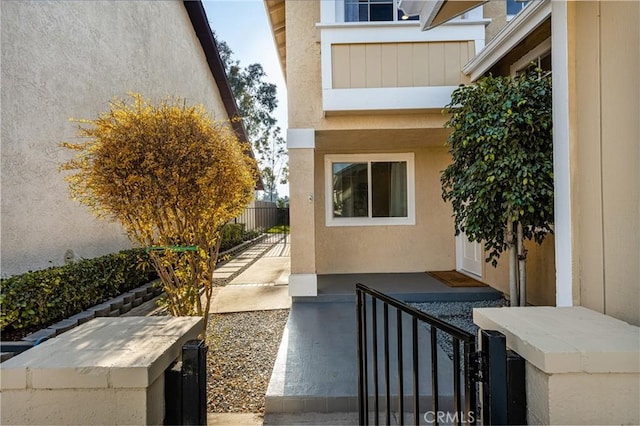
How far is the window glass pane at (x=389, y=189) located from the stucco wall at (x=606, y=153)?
6.05m

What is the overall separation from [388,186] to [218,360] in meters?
5.56

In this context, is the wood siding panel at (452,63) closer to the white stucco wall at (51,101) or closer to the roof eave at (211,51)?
the roof eave at (211,51)

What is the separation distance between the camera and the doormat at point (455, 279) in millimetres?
6570

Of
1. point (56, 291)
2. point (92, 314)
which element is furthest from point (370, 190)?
point (56, 291)

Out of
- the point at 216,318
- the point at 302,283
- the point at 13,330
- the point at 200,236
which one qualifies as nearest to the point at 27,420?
the point at 200,236

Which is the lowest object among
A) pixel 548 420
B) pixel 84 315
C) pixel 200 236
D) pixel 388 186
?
pixel 84 315

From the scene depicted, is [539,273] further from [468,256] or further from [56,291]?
[56,291]

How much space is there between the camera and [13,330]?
4.16 m

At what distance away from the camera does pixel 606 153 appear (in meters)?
1.79

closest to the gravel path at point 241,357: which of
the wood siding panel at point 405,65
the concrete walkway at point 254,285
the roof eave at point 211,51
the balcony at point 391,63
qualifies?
the concrete walkway at point 254,285

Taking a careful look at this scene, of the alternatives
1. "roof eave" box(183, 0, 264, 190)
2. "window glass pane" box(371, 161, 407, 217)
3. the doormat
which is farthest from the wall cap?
"roof eave" box(183, 0, 264, 190)

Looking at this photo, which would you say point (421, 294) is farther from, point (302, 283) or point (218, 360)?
point (218, 360)

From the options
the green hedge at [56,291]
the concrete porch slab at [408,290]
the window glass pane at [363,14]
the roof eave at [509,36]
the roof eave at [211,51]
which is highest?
the roof eave at [211,51]

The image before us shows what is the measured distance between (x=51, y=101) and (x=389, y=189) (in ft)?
22.3
